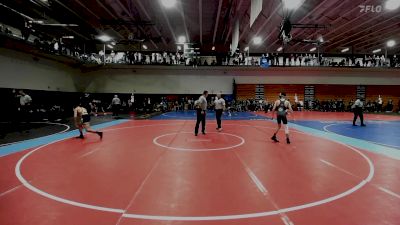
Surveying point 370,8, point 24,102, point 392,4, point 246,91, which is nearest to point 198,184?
point 24,102

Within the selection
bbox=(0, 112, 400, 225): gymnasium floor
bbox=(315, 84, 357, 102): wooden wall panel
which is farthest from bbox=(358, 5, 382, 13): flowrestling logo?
bbox=(315, 84, 357, 102): wooden wall panel

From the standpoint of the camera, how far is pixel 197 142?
9.07 m

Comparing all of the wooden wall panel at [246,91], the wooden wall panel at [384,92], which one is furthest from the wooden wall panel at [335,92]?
the wooden wall panel at [246,91]

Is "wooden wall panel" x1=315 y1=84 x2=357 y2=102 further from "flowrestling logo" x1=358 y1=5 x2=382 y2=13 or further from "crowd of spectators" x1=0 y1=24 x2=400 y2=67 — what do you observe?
"flowrestling logo" x1=358 y1=5 x2=382 y2=13

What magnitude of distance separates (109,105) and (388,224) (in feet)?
88.6

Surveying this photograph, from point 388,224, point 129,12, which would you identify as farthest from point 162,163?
point 129,12

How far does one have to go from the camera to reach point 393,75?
29250 mm

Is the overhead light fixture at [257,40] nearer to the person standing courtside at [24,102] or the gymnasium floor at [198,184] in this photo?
the gymnasium floor at [198,184]

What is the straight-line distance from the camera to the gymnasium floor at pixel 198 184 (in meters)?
3.46

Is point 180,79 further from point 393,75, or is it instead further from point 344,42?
point 393,75

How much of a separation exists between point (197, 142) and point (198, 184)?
4.34 m

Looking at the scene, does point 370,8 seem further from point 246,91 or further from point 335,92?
point 246,91

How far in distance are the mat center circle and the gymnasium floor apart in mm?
93

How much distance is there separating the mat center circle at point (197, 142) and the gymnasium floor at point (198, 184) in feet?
0.31
